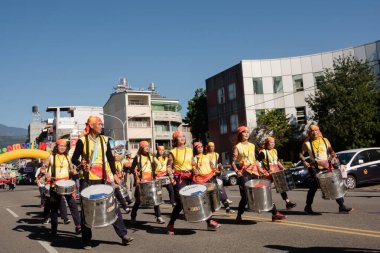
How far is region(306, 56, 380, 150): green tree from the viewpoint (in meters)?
30.3

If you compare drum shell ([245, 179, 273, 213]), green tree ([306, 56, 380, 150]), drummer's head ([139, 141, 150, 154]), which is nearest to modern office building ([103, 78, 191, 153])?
green tree ([306, 56, 380, 150])

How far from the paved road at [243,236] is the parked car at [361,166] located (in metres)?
6.41

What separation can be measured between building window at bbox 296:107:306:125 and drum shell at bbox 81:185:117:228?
35.3 metres

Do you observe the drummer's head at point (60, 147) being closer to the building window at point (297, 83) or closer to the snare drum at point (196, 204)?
the snare drum at point (196, 204)

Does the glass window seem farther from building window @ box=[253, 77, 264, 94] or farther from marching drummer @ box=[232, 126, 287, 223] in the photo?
marching drummer @ box=[232, 126, 287, 223]

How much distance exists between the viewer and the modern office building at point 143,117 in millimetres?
64188

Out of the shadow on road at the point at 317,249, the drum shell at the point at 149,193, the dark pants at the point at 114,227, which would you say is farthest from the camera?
the drum shell at the point at 149,193

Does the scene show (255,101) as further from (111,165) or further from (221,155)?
(111,165)

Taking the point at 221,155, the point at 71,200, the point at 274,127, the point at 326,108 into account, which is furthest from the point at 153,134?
the point at 71,200

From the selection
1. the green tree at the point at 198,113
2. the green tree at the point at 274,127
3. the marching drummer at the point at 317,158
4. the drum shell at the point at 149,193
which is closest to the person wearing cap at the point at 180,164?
the drum shell at the point at 149,193

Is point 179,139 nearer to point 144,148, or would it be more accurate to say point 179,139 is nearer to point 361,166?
point 144,148

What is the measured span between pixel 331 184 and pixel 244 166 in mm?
1809

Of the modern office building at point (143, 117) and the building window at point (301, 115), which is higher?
the modern office building at point (143, 117)

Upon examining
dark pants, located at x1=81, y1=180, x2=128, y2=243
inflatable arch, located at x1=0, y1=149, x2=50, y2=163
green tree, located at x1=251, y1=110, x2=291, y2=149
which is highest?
green tree, located at x1=251, y1=110, x2=291, y2=149
